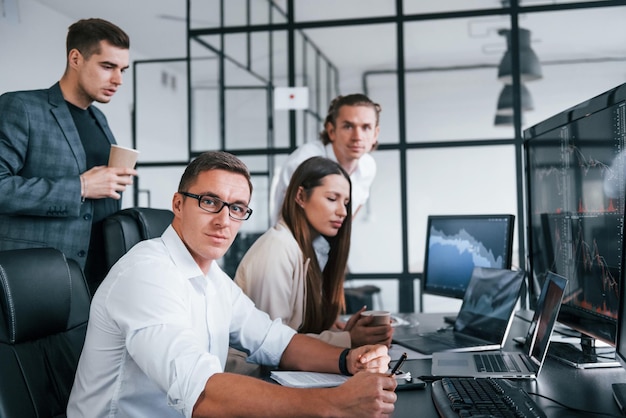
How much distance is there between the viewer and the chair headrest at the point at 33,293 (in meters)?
1.21

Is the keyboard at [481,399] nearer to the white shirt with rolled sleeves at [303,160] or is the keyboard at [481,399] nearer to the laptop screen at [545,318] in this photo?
the laptop screen at [545,318]

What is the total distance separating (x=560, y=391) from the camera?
3.98ft

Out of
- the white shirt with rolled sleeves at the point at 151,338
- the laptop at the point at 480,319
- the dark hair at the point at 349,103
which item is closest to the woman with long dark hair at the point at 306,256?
the laptop at the point at 480,319

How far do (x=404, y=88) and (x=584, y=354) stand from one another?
2.74 m

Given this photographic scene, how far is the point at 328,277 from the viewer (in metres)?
2.23

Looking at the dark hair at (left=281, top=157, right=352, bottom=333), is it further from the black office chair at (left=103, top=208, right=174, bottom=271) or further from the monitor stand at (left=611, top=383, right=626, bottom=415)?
the monitor stand at (left=611, top=383, right=626, bottom=415)

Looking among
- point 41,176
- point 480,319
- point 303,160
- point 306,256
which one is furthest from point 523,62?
point 41,176

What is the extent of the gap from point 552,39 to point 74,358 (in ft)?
11.3

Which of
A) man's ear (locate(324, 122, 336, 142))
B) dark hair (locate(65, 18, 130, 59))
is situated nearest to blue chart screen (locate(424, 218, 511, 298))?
man's ear (locate(324, 122, 336, 142))

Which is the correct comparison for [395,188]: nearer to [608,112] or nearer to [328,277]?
[328,277]

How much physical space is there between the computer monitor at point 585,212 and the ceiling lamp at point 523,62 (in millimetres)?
2202

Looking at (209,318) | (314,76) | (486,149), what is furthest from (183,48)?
(209,318)

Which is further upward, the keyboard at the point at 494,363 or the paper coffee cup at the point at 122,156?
the paper coffee cup at the point at 122,156

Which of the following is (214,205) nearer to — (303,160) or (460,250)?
(460,250)
